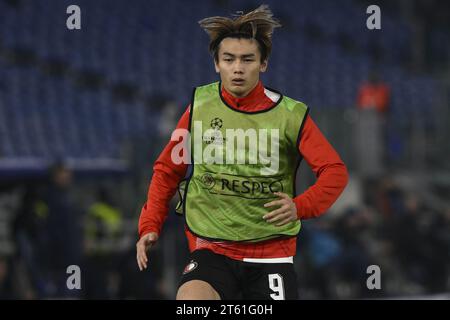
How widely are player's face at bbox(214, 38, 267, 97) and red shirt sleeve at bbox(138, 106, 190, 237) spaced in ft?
1.00

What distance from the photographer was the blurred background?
10.6m

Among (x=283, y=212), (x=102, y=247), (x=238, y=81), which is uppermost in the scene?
(x=238, y=81)

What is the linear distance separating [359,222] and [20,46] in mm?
7854

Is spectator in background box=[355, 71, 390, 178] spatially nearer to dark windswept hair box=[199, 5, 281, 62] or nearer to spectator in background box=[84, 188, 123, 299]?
spectator in background box=[84, 188, 123, 299]

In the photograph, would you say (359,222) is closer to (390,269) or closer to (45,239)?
(390,269)

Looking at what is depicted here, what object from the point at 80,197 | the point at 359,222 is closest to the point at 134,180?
the point at 80,197

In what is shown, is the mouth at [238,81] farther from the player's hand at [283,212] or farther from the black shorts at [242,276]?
the black shorts at [242,276]

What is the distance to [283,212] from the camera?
450 centimetres

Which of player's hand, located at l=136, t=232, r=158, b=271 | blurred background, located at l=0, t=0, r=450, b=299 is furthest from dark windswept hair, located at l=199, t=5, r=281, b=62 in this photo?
blurred background, located at l=0, t=0, r=450, b=299

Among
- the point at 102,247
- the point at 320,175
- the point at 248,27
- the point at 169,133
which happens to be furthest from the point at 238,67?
the point at 169,133

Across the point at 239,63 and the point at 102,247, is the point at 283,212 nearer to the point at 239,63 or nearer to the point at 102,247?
the point at 239,63

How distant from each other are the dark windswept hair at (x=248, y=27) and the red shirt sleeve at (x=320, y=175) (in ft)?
1.57

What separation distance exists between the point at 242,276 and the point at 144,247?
48 centimetres
